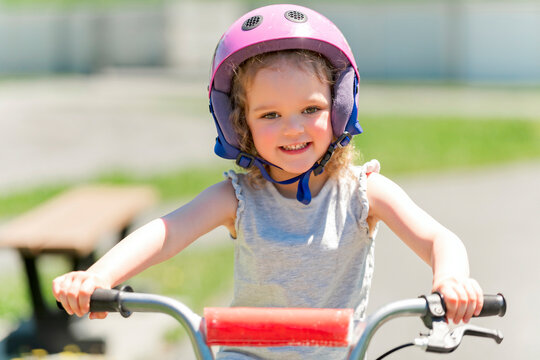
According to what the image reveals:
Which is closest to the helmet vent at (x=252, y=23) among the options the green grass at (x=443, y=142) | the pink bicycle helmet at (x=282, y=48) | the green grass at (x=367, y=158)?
the pink bicycle helmet at (x=282, y=48)

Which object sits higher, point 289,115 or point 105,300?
point 289,115

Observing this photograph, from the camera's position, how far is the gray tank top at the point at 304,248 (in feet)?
9.78

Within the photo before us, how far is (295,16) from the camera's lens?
294 centimetres

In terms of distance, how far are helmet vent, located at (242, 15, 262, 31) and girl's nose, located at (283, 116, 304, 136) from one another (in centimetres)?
36

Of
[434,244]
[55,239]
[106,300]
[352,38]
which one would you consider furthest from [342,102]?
[352,38]

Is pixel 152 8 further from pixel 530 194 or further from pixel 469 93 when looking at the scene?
pixel 530 194

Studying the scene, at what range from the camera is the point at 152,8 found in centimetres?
2894

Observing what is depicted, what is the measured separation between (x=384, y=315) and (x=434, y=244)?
50 cm

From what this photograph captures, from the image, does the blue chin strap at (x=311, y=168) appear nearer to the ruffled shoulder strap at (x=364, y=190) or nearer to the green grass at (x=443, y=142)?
the ruffled shoulder strap at (x=364, y=190)

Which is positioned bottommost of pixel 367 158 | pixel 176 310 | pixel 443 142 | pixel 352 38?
pixel 176 310

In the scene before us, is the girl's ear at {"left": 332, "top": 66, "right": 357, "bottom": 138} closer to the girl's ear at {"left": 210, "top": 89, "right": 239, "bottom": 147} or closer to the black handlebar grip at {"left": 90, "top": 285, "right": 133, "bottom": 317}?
the girl's ear at {"left": 210, "top": 89, "right": 239, "bottom": 147}

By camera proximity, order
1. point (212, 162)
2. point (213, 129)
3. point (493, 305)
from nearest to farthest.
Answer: point (493, 305) < point (212, 162) < point (213, 129)

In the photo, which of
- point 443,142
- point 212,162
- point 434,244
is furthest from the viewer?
point 443,142

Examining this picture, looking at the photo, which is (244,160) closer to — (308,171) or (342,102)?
(308,171)
